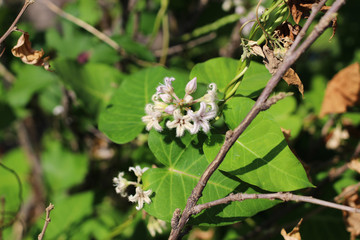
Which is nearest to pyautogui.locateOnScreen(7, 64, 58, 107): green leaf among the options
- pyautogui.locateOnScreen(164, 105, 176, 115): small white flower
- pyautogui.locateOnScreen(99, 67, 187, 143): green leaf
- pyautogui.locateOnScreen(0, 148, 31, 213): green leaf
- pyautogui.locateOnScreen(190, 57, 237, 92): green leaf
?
pyautogui.locateOnScreen(0, 148, 31, 213): green leaf

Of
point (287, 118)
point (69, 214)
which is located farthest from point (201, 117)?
point (69, 214)

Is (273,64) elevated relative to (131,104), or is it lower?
elevated

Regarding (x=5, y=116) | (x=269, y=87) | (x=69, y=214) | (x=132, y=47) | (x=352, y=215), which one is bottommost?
(x=69, y=214)

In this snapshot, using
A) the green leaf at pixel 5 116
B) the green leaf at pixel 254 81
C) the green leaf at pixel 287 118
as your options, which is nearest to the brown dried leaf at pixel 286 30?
the green leaf at pixel 254 81

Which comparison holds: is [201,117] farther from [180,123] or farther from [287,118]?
[287,118]

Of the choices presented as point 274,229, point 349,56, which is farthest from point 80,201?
point 349,56

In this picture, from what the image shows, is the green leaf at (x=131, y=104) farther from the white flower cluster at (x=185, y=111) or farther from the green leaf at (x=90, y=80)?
the green leaf at (x=90, y=80)

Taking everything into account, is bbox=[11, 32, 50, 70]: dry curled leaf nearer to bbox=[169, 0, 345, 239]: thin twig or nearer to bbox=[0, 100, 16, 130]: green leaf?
bbox=[169, 0, 345, 239]: thin twig
